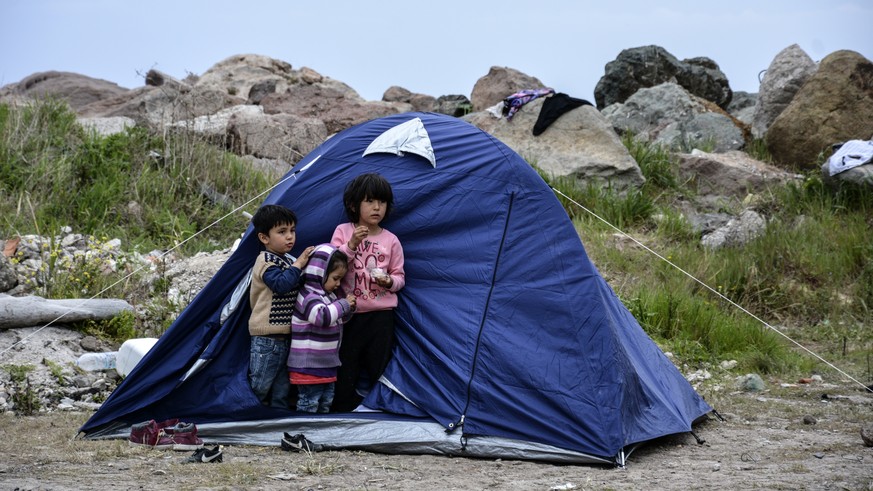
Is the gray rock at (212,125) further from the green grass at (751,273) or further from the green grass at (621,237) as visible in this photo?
the green grass at (751,273)

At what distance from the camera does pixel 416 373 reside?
552 cm

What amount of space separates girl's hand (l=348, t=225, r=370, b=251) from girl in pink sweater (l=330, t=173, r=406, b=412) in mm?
19

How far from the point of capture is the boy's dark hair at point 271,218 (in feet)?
17.8

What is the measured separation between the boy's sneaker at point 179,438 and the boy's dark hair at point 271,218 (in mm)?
1210

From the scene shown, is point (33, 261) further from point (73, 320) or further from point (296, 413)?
point (296, 413)

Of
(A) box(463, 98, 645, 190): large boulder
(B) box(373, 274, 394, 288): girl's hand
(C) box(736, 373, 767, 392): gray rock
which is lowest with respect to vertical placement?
(C) box(736, 373, 767, 392): gray rock

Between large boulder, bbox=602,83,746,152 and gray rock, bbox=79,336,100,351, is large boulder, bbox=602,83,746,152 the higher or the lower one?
the higher one

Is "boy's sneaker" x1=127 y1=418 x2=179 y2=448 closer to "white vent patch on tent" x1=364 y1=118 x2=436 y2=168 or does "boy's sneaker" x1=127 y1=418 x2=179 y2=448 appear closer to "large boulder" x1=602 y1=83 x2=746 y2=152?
"white vent patch on tent" x1=364 y1=118 x2=436 y2=168

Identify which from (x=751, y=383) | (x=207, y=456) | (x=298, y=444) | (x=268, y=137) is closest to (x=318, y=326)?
(x=298, y=444)

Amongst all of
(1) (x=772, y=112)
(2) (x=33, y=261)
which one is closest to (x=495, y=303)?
(2) (x=33, y=261)

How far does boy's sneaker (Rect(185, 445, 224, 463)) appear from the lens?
491cm

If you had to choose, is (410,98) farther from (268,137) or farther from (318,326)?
(318,326)

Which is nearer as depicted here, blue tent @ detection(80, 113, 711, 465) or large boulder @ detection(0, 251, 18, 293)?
blue tent @ detection(80, 113, 711, 465)

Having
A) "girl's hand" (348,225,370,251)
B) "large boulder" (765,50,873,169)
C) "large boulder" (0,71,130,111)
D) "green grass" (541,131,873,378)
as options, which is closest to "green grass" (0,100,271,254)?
"green grass" (541,131,873,378)
